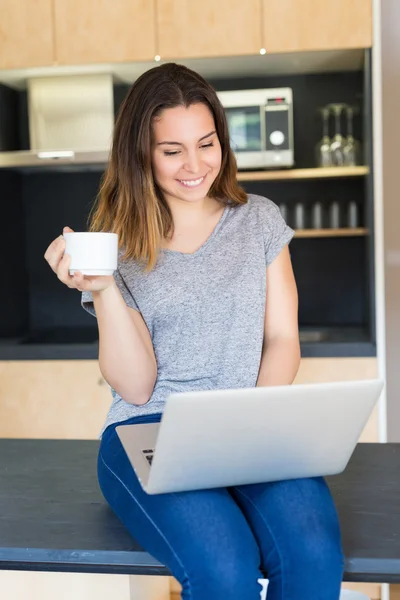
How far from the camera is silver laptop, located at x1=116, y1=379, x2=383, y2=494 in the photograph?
102 centimetres

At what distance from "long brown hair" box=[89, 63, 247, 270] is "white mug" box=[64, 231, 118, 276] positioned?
0.29 m

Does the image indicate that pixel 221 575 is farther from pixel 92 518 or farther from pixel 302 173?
pixel 302 173

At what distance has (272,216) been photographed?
1.65m

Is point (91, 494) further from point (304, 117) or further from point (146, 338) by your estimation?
point (304, 117)

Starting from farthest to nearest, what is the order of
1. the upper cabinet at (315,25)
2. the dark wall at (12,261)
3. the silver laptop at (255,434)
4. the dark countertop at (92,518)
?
the dark wall at (12,261) < the upper cabinet at (315,25) < the dark countertop at (92,518) < the silver laptop at (255,434)

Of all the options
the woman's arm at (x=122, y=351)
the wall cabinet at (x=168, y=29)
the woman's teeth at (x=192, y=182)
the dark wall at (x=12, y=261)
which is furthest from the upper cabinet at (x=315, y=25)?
the woman's arm at (x=122, y=351)

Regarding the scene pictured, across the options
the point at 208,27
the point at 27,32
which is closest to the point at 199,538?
the point at 208,27

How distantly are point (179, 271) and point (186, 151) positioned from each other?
0.23 m

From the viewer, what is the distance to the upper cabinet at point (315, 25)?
2.63 meters

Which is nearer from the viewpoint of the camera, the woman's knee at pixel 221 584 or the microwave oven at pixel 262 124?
the woman's knee at pixel 221 584

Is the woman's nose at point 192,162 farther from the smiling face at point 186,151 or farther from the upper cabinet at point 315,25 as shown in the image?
the upper cabinet at point 315,25

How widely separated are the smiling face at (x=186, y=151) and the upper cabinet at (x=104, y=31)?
1303mm

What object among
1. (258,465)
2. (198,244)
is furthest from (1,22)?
(258,465)

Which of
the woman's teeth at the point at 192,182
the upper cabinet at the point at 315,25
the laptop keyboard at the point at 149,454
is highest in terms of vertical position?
the upper cabinet at the point at 315,25
